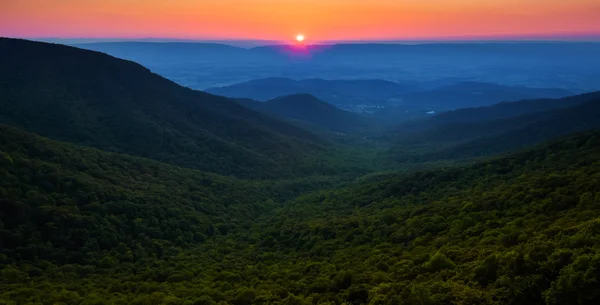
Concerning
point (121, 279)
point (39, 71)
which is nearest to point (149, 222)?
point (121, 279)

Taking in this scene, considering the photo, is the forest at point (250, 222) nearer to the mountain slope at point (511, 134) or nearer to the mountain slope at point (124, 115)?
the mountain slope at point (124, 115)

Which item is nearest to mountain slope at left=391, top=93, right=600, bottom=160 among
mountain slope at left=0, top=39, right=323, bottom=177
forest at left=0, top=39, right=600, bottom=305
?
forest at left=0, top=39, right=600, bottom=305

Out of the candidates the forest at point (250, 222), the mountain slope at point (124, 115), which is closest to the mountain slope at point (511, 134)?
the forest at point (250, 222)

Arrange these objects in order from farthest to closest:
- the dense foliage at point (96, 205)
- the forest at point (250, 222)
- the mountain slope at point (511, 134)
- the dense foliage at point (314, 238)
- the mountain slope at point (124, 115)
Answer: the mountain slope at point (511, 134) → the mountain slope at point (124, 115) → the dense foliage at point (96, 205) → the forest at point (250, 222) → the dense foliage at point (314, 238)

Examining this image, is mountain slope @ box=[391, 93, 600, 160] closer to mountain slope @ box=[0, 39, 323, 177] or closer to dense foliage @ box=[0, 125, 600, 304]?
mountain slope @ box=[0, 39, 323, 177]

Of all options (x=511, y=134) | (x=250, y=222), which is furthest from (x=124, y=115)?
(x=511, y=134)

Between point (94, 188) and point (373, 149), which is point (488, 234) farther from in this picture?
point (373, 149)
